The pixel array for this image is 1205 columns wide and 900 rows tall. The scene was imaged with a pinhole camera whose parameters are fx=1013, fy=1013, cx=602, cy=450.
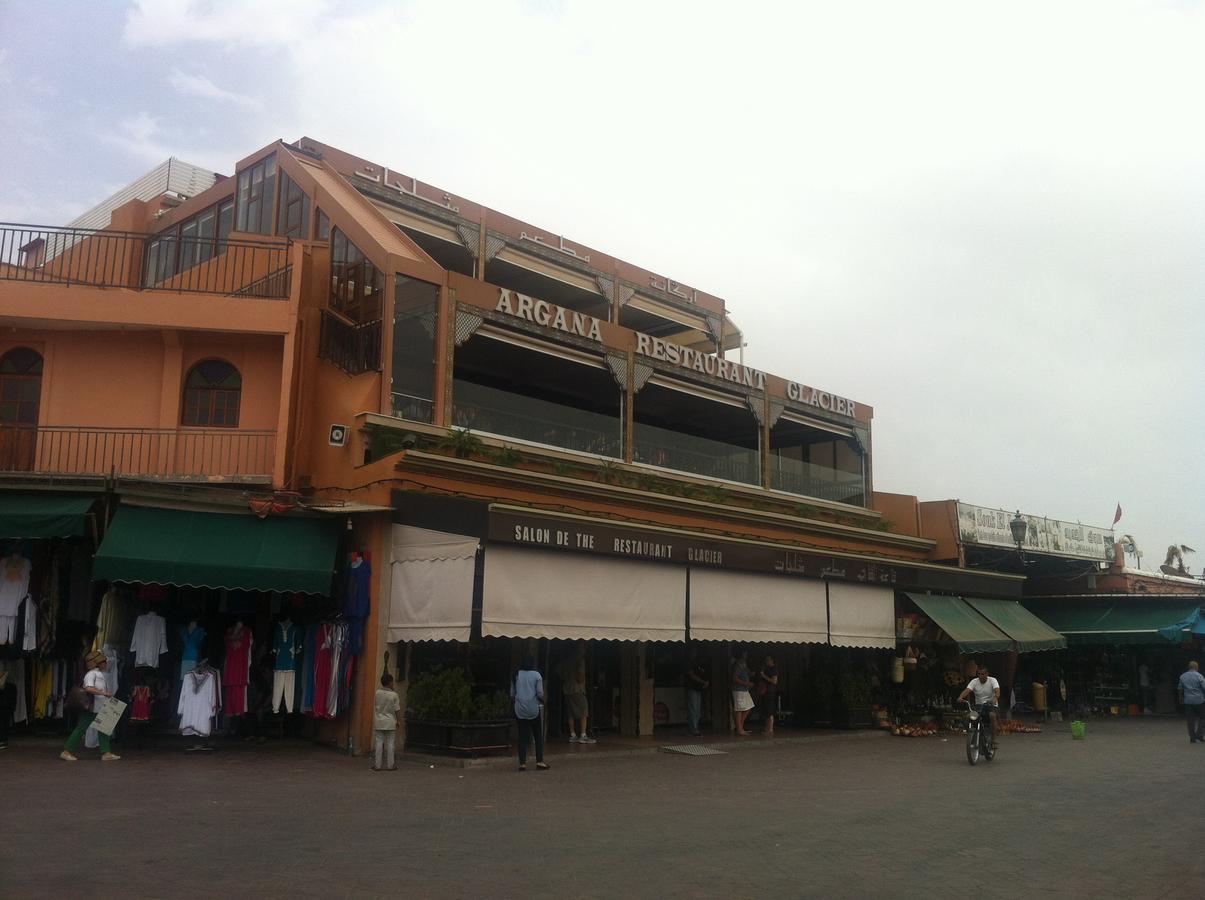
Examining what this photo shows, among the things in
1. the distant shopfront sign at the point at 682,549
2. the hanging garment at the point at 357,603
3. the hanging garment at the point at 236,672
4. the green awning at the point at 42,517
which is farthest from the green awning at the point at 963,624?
the green awning at the point at 42,517

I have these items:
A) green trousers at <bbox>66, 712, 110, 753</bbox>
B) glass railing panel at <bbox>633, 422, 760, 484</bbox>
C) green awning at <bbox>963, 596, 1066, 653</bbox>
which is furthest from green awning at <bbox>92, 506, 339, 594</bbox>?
green awning at <bbox>963, 596, 1066, 653</bbox>

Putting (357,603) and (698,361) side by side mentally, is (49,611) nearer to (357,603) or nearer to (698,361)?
(357,603)

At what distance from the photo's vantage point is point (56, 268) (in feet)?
76.9

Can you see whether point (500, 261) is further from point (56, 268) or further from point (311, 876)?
point (311, 876)

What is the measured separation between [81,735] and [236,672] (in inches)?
87.4

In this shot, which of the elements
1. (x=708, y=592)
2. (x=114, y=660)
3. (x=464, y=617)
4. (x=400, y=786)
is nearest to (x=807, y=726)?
(x=708, y=592)

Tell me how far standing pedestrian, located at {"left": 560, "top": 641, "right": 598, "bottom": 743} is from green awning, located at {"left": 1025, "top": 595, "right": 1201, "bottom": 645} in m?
18.7

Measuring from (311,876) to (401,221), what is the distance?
18.8m

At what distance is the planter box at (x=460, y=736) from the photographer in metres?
14.4

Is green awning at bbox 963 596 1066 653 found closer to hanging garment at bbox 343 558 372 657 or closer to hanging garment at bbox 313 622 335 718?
hanging garment at bbox 343 558 372 657

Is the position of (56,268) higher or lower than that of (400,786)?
higher

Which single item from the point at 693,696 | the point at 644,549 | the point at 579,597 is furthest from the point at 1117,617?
the point at 579,597

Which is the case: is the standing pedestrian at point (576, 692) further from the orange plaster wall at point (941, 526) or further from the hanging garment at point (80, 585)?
the orange plaster wall at point (941, 526)

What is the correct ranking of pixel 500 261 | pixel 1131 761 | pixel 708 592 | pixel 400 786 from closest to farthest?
pixel 400 786, pixel 1131 761, pixel 708 592, pixel 500 261
